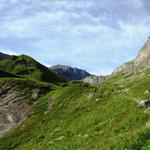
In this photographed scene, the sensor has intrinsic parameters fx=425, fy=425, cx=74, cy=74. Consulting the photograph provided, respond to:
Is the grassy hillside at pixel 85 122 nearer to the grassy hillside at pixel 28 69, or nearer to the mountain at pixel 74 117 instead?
the mountain at pixel 74 117

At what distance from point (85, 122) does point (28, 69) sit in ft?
221

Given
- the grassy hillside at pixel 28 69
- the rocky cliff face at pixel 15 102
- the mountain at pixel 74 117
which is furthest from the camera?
→ the grassy hillside at pixel 28 69

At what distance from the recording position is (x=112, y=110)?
1839 inches

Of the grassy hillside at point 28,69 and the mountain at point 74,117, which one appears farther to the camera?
the grassy hillside at point 28,69

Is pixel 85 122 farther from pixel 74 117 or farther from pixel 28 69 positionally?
pixel 28 69

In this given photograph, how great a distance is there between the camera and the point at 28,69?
113 metres

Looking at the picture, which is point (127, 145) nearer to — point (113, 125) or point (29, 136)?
point (113, 125)

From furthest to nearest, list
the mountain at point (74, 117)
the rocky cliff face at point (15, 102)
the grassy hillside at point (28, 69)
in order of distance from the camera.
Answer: the grassy hillside at point (28, 69), the rocky cliff face at point (15, 102), the mountain at point (74, 117)

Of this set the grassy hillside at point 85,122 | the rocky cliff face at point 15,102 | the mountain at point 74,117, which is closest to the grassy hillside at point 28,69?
the rocky cliff face at point 15,102

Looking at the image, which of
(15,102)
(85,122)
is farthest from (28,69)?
(85,122)

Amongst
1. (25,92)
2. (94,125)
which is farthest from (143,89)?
(25,92)

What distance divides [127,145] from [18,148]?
24.8 metres

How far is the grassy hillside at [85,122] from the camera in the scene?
3397 centimetres

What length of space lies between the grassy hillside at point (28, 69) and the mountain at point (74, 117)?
32.7m
